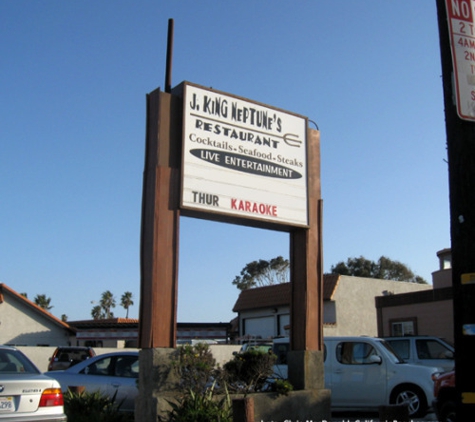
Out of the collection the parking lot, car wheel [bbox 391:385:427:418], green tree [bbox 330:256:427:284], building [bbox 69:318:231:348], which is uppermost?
green tree [bbox 330:256:427:284]

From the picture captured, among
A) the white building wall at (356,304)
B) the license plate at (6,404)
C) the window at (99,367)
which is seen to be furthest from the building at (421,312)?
the license plate at (6,404)

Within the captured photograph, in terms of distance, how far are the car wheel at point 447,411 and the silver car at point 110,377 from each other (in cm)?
544

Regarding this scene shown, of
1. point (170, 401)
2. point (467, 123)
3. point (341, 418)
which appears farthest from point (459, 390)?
point (341, 418)

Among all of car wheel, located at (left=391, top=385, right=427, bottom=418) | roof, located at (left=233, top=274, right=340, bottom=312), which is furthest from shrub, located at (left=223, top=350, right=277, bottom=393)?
roof, located at (left=233, top=274, right=340, bottom=312)

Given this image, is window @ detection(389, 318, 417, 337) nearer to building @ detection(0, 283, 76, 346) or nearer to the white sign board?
the white sign board

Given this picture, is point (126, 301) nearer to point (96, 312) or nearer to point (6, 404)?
point (96, 312)

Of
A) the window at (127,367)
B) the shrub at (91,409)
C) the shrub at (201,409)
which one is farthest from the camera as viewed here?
the window at (127,367)

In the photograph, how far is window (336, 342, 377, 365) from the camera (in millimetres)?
14180

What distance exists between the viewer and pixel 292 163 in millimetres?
11227

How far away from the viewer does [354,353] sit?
14.3m

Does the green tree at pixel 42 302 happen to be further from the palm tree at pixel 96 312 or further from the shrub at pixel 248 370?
the shrub at pixel 248 370

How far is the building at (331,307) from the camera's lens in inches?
1357

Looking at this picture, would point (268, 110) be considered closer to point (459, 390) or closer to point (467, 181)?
point (467, 181)

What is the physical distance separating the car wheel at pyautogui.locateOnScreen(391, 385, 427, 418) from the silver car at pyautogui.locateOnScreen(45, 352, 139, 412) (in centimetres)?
559
